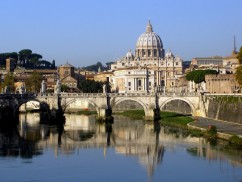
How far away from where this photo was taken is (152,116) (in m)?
50.3

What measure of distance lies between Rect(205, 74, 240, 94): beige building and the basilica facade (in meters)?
14.7

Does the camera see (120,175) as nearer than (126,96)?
Yes

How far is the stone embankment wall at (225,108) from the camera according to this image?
4081 cm

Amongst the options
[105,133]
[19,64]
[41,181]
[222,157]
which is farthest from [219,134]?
[19,64]

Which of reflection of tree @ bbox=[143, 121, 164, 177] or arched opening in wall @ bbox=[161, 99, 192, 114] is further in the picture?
arched opening in wall @ bbox=[161, 99, 192, 114]

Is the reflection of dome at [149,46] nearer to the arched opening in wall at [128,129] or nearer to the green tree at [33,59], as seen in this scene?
the green tree at [33,59]

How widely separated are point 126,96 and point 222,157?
926 inches

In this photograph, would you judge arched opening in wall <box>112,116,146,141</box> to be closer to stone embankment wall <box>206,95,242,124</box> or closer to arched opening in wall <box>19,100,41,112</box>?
stone embankment wall <box>206,95,242,124</box>

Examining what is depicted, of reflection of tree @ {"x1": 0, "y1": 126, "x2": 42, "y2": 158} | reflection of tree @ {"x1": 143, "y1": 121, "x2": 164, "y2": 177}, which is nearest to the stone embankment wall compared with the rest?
reflection of tree @ {"x1": 143, "y1": 121, "x2": 164, "y2": 177}

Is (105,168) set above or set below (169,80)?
below

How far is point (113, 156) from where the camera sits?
98.8ft

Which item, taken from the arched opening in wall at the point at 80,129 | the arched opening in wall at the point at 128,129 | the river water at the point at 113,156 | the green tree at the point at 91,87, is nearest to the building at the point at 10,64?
the green tree at the point at 91,87

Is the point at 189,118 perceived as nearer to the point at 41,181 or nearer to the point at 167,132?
the point at 167,132

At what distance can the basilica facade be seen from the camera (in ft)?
297
